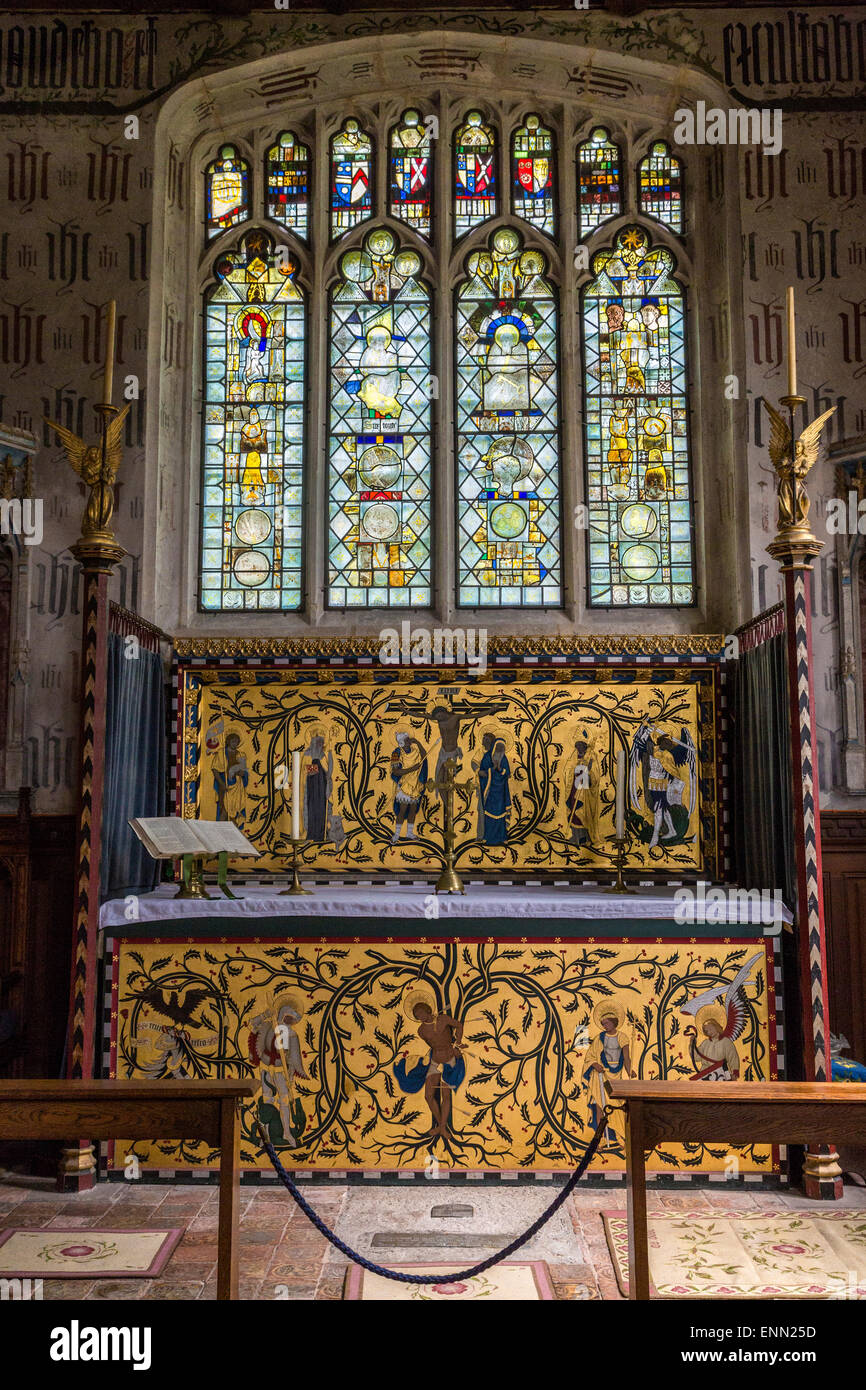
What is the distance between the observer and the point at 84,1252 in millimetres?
3629

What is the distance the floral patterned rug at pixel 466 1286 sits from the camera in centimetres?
324

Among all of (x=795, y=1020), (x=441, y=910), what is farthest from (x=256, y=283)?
(x=795, y=1020)

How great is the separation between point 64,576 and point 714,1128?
440 centimetres

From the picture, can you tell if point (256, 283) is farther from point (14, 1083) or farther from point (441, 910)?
point (14, 1083)

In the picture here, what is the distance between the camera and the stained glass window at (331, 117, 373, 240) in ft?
21.1

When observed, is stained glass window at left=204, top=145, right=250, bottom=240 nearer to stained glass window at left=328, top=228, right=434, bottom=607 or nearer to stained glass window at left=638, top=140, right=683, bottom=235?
stained glass window at left=328, top=228, right=434, bottom=607

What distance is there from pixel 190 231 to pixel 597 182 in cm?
238

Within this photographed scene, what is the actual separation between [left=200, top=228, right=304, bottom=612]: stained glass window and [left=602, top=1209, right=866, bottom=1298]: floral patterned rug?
367 cm

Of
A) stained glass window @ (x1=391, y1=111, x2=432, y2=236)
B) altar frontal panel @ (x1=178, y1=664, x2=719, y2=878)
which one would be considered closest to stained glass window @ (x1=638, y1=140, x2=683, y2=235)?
stained glass window @ (x1=391, y1=111, x2=432, y2=236)

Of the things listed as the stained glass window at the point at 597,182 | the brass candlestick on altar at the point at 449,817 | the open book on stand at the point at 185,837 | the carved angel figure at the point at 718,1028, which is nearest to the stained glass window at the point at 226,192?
the stained glass window at the point at 597,182

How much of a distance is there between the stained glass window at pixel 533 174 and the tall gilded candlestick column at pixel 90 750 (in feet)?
9.37

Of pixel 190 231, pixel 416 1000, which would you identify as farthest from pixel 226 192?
pixel 416 1000

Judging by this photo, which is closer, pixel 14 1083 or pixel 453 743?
pixel 14 1083
